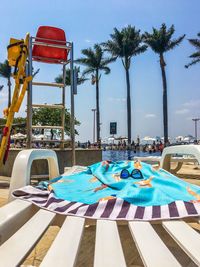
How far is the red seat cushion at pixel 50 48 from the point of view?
4.45 m

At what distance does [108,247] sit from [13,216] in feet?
1.57

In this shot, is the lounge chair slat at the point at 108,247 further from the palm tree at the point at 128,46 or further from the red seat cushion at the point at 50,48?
the palm tree at the point at 128,46

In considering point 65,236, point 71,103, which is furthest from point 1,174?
point 65,236

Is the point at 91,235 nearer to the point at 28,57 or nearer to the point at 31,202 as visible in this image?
the point at 31,202

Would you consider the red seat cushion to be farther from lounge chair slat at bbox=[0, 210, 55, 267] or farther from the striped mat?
lounge chair slat at bbox=[0, 210, 55, 267]

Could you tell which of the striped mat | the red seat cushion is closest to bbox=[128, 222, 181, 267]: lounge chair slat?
the striped mat

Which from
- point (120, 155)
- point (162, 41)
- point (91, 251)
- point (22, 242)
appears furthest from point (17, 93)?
point (162, 41)

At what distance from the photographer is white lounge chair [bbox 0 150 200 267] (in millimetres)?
857

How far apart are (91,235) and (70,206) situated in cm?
52

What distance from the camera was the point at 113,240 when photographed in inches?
42.1

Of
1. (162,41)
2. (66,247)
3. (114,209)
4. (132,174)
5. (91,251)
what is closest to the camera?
(66,247)

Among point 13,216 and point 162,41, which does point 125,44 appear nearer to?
point 162,41

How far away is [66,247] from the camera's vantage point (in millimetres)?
969

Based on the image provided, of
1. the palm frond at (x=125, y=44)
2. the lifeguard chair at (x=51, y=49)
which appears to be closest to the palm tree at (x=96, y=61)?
the palm frond at (x=125, y=44)
